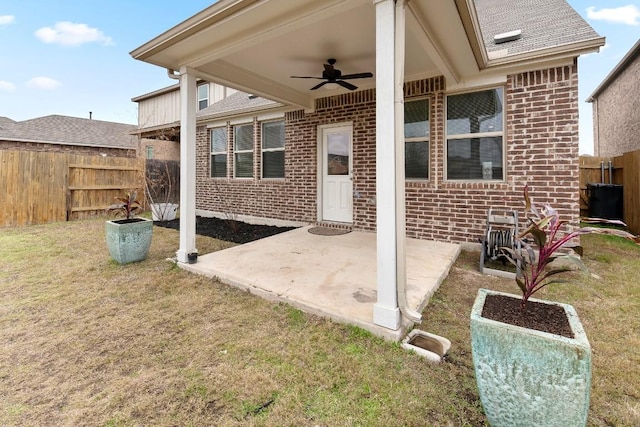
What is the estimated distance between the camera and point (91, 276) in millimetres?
3736

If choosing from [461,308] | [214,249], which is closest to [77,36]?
[214,249]

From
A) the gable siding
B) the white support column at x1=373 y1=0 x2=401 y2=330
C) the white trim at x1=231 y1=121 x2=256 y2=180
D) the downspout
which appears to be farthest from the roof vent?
the gable siding

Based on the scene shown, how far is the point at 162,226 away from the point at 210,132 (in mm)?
3187

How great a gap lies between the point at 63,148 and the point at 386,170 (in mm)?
19075

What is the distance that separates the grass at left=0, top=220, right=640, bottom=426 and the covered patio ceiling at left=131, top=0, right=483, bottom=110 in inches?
109

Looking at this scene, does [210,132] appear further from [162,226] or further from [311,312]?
[311,312]

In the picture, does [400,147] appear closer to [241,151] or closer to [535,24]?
[535,24]

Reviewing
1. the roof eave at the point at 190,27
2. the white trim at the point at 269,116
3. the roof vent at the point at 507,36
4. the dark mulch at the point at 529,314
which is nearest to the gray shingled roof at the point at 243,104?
the white trim at the point at 269,116

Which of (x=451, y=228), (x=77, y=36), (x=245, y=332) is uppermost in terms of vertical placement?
(x=77, y=36)

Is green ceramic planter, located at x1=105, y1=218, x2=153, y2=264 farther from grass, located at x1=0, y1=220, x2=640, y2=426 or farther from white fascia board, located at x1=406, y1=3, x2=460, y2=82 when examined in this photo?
white fascia board, located at x1=406, y1=3, x2=460, y2=82

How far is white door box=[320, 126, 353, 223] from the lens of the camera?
241 inches

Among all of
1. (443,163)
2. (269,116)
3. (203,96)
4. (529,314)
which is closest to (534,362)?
(529,314)

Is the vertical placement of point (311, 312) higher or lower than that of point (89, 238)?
lower

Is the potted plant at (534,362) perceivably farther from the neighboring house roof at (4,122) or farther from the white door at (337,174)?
the neighboring house roof at (4,122)
